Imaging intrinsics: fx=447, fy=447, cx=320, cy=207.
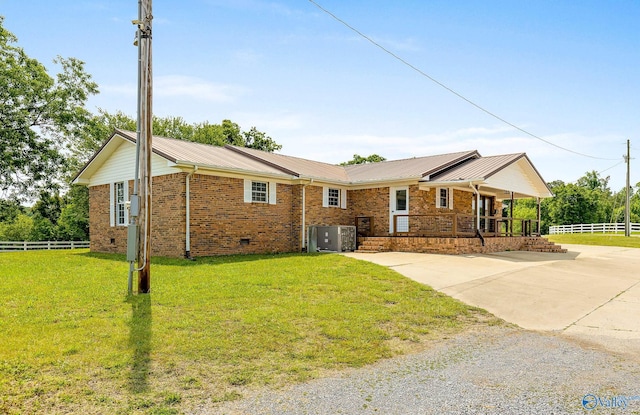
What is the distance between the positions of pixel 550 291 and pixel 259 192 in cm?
1163

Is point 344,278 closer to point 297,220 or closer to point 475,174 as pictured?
point 297,220

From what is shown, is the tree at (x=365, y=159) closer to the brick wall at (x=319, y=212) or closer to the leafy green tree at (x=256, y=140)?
the leafy green tree at (x=256, y=140)

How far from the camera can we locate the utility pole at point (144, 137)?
8.56 m

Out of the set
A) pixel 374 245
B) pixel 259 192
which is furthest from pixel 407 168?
pixel 259 192

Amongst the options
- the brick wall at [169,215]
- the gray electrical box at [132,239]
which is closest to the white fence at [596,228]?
the brick wall at [169,215]

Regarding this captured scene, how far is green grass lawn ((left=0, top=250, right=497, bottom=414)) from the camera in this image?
441cm

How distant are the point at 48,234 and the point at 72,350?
4110 centimetres

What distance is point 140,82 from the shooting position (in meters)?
→ 8.69

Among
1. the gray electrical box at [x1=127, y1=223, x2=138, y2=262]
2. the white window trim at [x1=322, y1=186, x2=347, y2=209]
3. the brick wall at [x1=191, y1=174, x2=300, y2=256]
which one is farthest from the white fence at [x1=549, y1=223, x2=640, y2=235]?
the gray electrical box at [x1=127, y1=223, x2=138, y2=262]

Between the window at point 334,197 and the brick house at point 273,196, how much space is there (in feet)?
0.16

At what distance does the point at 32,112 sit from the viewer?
29047 mm

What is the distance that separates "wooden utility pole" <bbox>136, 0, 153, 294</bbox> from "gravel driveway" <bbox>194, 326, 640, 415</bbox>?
5198mm

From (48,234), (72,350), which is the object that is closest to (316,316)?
(72,350)

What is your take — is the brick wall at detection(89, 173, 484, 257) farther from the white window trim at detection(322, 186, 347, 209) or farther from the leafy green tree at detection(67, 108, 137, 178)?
the leafy green tree at detection(67, 108, 137, 178)
